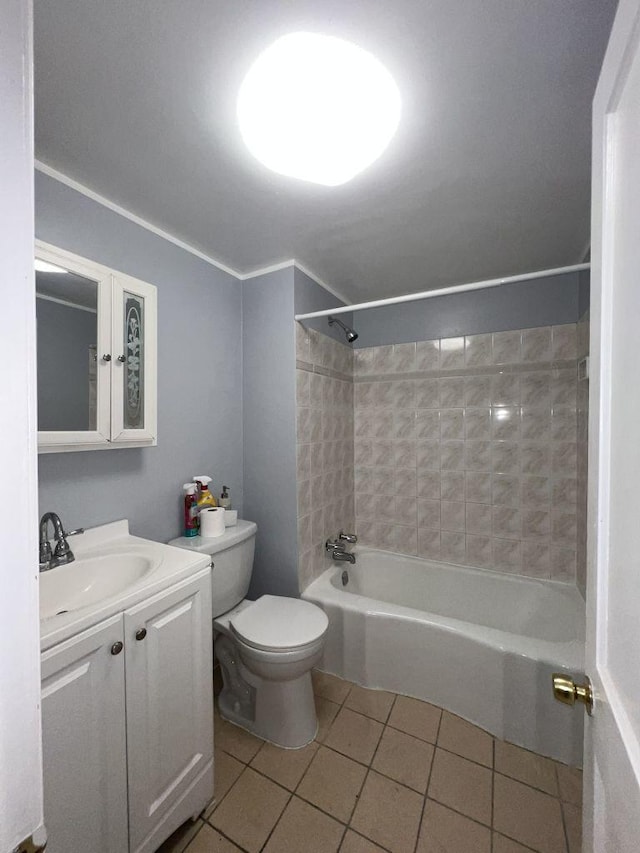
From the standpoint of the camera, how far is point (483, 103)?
96cm

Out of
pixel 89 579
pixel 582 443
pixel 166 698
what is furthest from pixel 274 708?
pixel 582 443

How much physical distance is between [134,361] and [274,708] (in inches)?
61.3

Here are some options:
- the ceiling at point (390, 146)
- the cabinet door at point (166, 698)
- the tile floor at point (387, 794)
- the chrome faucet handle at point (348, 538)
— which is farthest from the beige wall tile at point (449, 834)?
the ceiling at point (390, 146)

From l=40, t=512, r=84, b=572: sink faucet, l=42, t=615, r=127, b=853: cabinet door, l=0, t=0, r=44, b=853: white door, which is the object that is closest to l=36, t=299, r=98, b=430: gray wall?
l=40, t=512, r=84, b=572: sink faucet

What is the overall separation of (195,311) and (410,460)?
5.42 ft

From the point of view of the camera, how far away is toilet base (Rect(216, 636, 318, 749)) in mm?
1433

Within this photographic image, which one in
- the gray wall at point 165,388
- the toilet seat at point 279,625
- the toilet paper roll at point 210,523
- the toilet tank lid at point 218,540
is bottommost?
the toilet seat at point 279,625

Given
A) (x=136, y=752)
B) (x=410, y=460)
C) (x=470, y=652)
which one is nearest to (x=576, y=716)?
(x=470, y=652)

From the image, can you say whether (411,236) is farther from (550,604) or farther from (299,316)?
(550,604)

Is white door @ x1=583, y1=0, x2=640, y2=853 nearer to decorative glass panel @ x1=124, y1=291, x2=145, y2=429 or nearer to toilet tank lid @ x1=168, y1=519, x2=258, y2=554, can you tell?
toilet tank lid @ x1=168, y1=519, x2=258, y2=554

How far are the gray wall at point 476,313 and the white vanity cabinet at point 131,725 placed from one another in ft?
6.52

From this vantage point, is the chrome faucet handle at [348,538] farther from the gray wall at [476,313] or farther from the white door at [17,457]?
the white door at [17,457]

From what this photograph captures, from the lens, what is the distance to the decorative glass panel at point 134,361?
1.30 meters

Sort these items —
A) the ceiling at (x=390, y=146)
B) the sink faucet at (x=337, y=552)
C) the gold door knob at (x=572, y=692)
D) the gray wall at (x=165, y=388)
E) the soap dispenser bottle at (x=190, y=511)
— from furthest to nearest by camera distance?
the sink faucet at (x=337, y=552), the soap dispenser bottle at (x=190, y=511), the gray wall at (x=165, y=388), the ceiling at (x=390, y=146), the gold door knob at (x=572, y=692)
